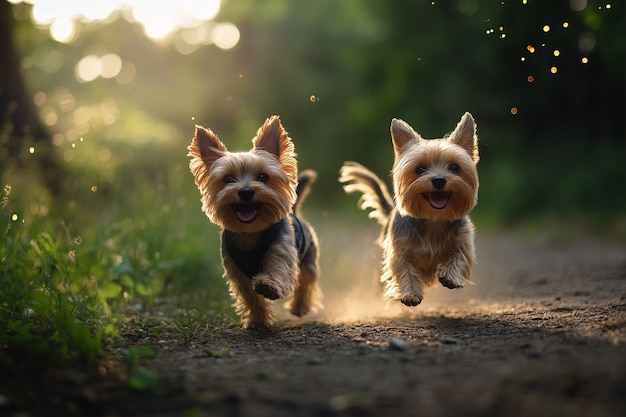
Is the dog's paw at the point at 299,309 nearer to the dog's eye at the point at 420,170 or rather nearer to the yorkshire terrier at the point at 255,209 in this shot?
the yorkshire terrier at the point at 255,209

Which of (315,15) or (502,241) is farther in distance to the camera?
(315,15)

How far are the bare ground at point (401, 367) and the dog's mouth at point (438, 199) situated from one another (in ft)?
3.18

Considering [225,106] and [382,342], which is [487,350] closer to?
[382,342]

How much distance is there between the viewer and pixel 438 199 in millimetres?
5648

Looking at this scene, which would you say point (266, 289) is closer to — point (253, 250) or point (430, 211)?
point (253, 250)

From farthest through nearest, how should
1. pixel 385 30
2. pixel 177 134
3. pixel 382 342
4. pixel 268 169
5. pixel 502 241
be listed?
pixel 385 30 < pixel 177 134 < pixel 502 241 < pixel 268 169 < pixel 382 342

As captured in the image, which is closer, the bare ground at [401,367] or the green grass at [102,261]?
the bare ground at [401,367]

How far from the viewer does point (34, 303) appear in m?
5.01

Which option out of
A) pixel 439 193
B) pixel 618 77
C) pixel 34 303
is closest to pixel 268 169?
pixel 439 193

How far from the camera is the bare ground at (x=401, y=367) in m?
3.26

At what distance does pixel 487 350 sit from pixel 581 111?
48.6 feet

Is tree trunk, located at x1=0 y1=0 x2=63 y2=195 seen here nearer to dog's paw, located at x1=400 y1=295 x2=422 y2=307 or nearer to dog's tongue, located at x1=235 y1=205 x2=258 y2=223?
dog's tongue, located at x1=235 y1=205 x2=258 y2=223

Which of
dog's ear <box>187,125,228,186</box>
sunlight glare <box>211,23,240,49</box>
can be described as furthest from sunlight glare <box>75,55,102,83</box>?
dog's ear <box>187,125,228,186</box>

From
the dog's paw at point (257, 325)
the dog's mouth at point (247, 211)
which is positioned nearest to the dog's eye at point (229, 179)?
the dog's mouth at point (247, 211)
